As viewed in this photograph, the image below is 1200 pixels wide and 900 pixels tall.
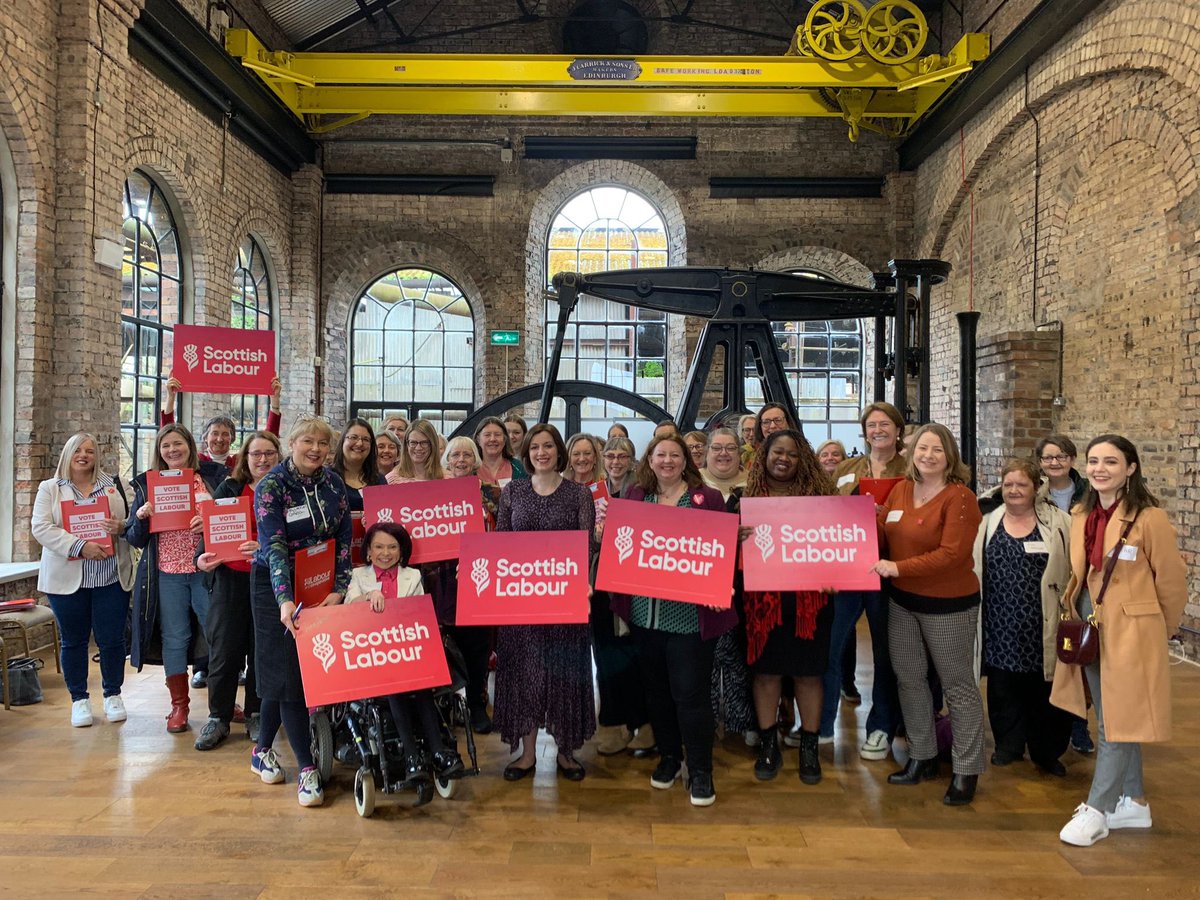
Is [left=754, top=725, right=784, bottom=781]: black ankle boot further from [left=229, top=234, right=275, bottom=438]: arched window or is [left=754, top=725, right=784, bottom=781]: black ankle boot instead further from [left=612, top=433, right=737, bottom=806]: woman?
[left=229, top=234, right=275, bottom=438]: arched window

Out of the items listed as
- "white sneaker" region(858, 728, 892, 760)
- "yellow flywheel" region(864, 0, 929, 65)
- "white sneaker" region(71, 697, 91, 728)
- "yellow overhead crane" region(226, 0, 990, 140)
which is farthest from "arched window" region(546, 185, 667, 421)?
"white sneaker" region(858, 728, 892, 760)

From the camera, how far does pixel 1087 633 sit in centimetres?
299

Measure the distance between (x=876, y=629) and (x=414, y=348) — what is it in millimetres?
9596

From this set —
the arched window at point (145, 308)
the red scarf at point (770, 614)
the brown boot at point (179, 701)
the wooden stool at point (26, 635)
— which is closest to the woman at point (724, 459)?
the red scarf at point (770, 614)

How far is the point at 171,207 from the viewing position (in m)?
8.57

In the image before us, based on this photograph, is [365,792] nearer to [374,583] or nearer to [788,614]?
[374,583]

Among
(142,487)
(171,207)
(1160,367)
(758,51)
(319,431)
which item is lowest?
(142,487)

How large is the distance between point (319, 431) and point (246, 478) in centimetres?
96

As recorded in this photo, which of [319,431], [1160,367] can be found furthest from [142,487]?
[1160,367]

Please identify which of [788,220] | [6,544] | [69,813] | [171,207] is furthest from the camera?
[788,220]

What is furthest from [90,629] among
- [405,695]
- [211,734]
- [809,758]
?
[809,758]

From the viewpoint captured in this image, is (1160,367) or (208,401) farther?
(208,401)

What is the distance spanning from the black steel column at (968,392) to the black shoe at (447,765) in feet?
15.0

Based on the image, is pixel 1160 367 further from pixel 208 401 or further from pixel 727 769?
pixel 208 401
